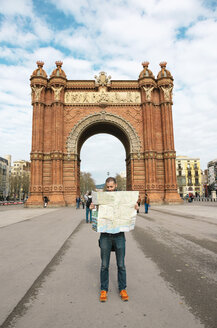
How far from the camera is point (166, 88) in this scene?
2781 cm

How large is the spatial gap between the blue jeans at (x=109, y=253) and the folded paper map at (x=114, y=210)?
14 centimetres

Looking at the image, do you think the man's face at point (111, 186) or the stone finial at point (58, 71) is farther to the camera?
the stone finial at point (58, 71)

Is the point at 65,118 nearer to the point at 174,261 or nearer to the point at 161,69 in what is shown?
the point at 161,69

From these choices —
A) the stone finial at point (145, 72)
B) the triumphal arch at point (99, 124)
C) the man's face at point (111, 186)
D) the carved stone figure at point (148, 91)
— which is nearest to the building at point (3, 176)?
the triumphal arch at point (99, 124)

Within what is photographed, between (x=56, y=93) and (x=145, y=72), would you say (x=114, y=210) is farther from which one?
(x=145, y=72)

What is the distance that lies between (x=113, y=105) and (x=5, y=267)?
25.8 m

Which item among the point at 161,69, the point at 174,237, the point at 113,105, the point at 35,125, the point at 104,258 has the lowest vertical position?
the point at 174,237

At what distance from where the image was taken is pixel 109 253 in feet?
10.2

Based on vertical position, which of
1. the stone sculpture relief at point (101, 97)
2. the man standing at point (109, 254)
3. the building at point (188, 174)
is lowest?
the man standing at point (109, 254)

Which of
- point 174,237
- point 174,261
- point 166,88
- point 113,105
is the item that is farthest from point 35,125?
point 174,261

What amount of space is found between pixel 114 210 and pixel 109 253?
0.62 meters

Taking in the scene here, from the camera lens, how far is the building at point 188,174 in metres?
78.1

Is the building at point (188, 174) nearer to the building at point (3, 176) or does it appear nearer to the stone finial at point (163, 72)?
the stone finial at point (163, 72)

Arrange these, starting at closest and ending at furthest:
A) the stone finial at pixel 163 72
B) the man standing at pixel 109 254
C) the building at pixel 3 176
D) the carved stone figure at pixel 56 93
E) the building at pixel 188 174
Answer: the man standing at pixel 109 254, the carved stone figure at pixel 56 93, the stone finial at pixel 163 72, the building at pixel 3 176, the building at pixel 188 174
